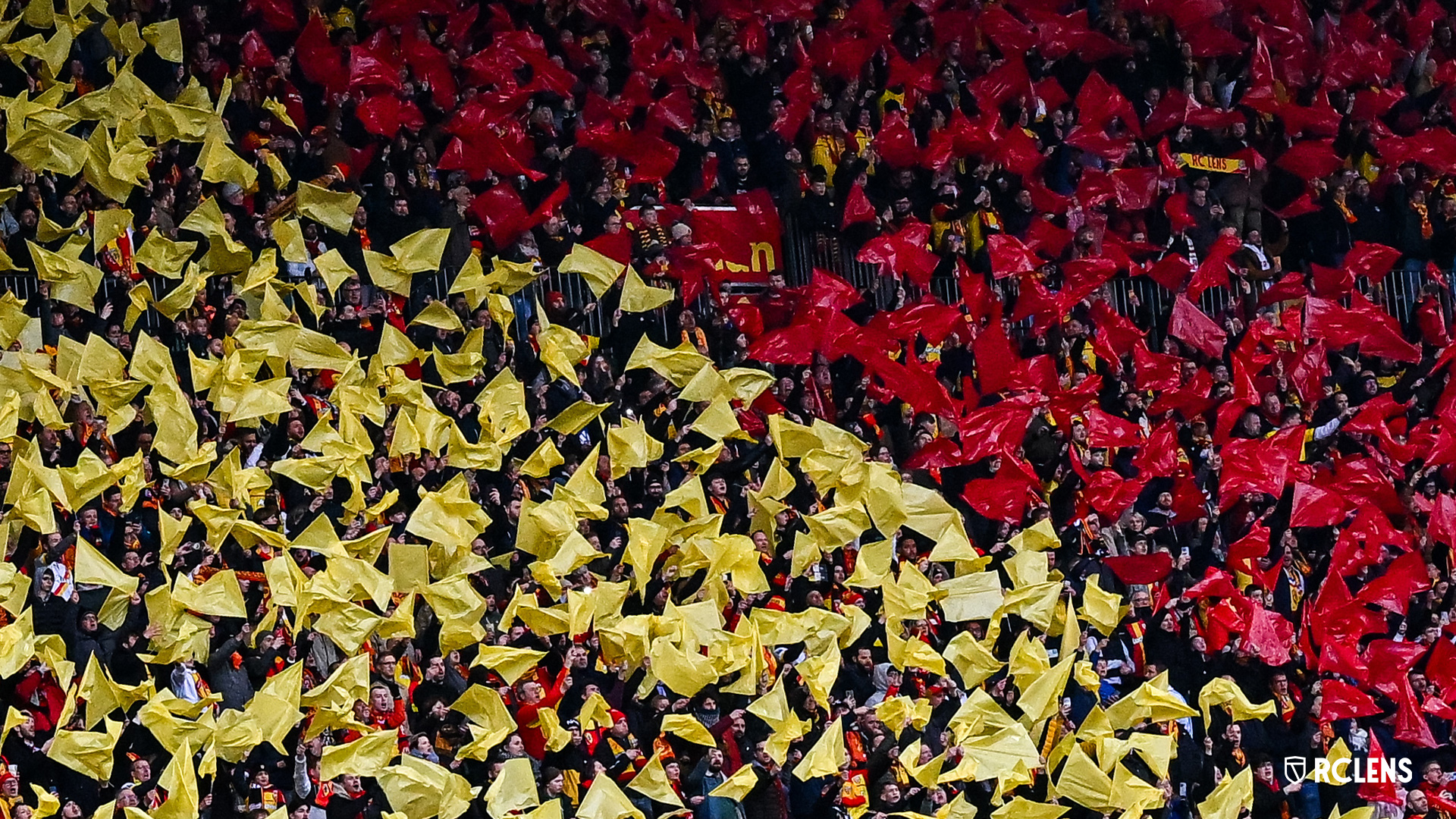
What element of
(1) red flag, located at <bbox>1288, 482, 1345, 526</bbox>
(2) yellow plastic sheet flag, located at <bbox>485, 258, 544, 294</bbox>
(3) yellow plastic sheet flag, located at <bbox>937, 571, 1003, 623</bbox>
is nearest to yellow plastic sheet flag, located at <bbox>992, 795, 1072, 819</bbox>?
(3) yellow plastic sheet flag, located at <bbox>937, 571, 1003, 623</bbox>

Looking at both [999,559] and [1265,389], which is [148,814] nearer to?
[999,559]

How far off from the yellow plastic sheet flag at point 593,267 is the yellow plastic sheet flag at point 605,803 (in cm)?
246

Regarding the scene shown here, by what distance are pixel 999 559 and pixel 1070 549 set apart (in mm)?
361

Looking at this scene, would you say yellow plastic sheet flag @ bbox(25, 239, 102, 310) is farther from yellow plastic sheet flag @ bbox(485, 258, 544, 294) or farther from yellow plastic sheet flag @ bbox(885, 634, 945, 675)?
yellow plastic sheet flag @ bbox(885, 634, 945, 675)

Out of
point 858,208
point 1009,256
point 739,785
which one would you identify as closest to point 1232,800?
point 739,785

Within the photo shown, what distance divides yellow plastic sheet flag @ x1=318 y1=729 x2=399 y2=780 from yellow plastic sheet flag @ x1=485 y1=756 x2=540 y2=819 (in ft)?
1.44

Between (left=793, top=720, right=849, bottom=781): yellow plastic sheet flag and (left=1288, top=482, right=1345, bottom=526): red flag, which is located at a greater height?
(left=1288, top=482, right=1345, bottom=526): red flag

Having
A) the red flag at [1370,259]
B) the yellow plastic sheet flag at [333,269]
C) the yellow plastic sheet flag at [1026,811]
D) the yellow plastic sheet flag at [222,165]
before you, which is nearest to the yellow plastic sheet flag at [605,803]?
the yellow plastic sheet flag at [1026,811]

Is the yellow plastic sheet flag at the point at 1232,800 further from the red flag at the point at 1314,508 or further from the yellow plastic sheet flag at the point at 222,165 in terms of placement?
the yellow plastic sheet flag at the point at 222,165

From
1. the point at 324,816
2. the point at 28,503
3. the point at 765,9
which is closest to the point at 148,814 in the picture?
the point at 324,816

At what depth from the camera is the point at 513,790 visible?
891cm

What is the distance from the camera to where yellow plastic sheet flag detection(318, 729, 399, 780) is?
8781 millimetres

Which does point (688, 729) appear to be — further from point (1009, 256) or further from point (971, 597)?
point (1009, 256)

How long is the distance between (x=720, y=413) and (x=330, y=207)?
1.99 metres
